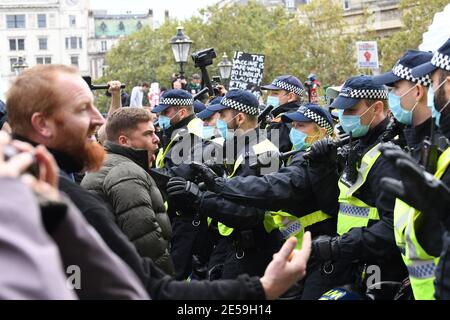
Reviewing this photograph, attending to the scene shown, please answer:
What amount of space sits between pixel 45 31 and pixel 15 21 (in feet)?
16.0

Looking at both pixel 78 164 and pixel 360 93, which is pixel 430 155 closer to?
pixel 78 164

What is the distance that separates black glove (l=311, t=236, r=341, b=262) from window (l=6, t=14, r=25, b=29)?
137 metres

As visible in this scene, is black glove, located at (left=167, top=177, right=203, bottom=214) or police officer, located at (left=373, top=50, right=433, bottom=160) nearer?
police officer, located at (left=373, top=50, right=433, bottom=160)

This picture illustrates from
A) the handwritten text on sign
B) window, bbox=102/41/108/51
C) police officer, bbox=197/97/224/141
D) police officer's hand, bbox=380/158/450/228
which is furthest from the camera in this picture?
window, bbox=102/41/108/51

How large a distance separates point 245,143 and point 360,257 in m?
2.51

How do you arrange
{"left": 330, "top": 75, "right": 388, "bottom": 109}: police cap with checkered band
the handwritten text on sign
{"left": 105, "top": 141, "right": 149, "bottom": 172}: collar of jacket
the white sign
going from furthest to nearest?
the white sign < the handwritten text on sign < {"left": 330, "top": 75, "right": 388, "bottom": 109}: police cap with checkered band < {"left": 105, "top": 141, "right": 149, "bottom": 172}: collar of jacket

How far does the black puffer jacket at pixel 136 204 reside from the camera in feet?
17.9

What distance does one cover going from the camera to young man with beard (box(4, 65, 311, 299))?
3.24 metres

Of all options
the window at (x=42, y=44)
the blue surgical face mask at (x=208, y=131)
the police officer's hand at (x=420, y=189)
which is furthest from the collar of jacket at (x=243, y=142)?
the window at (x=42, y=44)

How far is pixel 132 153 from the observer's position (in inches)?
237

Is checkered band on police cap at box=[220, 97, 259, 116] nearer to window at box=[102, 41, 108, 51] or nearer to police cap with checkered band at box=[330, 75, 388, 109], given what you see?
police cap with checkered band at box=[330, 75, 388, 109]

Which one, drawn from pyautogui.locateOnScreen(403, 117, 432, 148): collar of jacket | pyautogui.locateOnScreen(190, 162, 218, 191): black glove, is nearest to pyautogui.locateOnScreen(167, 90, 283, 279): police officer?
pyautogui.locateOnScreen(190, 162, 218, 191): black glove

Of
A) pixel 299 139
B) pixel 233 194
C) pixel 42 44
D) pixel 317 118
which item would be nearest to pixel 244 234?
pixel 233 194
